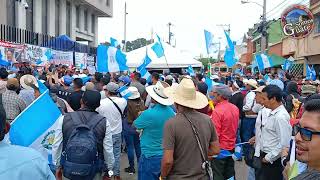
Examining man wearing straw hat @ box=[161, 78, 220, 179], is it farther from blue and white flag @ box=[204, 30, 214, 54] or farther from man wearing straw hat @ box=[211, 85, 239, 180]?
blue and white flag @ box=[204, 30, 214, 54]

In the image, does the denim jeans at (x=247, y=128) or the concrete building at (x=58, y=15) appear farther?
the concrete building at (x=58, y=15)

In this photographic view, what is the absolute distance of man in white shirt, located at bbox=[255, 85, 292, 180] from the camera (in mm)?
5118

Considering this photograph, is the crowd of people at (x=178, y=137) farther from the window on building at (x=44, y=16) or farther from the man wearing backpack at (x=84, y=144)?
the window on building at (x=44, y=16)

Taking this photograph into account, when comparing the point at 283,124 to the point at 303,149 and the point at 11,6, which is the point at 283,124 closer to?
the point at 303,149

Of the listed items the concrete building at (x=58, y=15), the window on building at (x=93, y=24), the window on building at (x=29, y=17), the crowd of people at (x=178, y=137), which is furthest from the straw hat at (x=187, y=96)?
the window on building at (x=93, y=24)

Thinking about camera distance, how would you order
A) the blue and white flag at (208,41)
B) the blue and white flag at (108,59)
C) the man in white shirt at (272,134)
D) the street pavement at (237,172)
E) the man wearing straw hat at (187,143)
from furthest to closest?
the blue and white flag at (208,41) → the blue and white flag at (108,59) → the street pavement at (237,172) → the man in white shirt at (272,134) → the man wearing straw hat at (187,143)

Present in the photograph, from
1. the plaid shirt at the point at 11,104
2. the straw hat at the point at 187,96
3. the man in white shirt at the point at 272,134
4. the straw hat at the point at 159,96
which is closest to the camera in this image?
the straw hat at the point at 187,96

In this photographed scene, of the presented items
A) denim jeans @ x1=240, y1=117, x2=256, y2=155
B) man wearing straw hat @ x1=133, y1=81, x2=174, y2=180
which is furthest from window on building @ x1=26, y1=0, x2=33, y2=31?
man wearing straw hat @ x1=133, y1=81, x2=174, y2=180

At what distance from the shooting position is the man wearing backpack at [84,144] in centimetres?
446

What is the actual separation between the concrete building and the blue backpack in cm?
1953

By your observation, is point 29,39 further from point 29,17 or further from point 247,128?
point 247,128

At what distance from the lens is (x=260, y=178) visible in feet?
17.7

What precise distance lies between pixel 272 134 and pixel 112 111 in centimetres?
278

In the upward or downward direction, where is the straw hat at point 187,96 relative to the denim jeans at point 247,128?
upward
